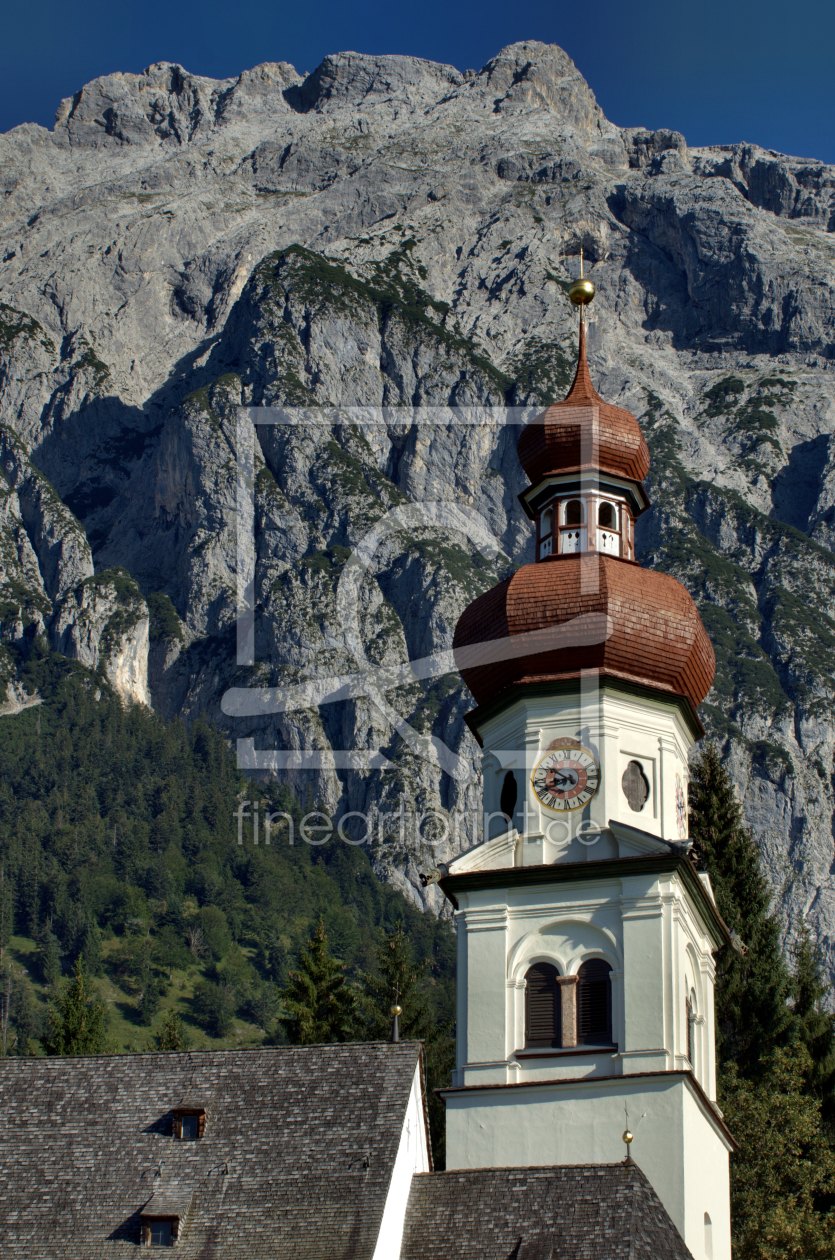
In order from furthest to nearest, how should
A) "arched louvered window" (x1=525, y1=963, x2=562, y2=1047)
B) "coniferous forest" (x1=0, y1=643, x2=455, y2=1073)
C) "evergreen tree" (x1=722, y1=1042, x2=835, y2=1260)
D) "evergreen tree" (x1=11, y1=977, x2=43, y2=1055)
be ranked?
"coniferous forest" (x1=0, y1=643, x2=455, y2=1073) → "evergreen tree" (x1=11, y1=977, x2=43, y2=1055) → "evergreen tree" (x1=722, y1=1042, x2=835, y2=1260) → "arched louvered window" (x1=525, y1=963, x2=562, y2=1047)

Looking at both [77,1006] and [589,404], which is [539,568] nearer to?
[589,404]

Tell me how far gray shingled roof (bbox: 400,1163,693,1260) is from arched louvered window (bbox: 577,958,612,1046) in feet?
11.1

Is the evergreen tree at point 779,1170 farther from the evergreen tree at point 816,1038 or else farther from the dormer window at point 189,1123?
the dormer window at point 189,1123

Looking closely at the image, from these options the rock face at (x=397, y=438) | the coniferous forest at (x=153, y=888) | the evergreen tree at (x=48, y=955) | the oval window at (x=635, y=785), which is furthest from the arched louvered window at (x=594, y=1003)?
the evergreen tree at (x=48, y=955)

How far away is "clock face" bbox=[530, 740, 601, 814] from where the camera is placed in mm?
28219

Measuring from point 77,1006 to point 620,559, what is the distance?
2244 cm

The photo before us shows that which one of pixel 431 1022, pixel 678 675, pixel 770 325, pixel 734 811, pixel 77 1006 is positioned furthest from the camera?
pixel 770 325

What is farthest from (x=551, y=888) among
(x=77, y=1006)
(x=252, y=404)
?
(x=252, y=404)

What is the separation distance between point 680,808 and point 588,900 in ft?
10.6

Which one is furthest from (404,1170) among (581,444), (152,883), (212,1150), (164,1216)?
(152,883)

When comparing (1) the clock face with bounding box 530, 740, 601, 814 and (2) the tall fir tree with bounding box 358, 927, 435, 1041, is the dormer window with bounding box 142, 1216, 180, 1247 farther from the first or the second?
(2) the tall fir tree with bounding box 358, 927, 435, 1041

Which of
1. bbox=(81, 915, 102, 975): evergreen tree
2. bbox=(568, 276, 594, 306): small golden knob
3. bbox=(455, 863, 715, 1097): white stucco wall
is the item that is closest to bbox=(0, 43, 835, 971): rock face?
bbox=(81, 915, 102, 975): evergreen tree

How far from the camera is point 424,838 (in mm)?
128000

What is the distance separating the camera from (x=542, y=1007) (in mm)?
27062
